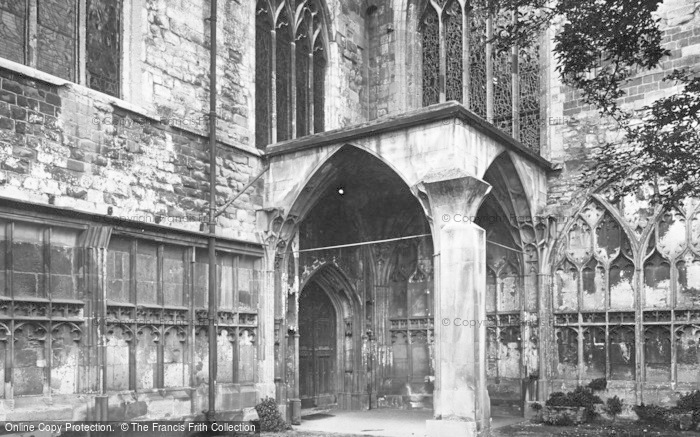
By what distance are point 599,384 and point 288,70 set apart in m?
8.04

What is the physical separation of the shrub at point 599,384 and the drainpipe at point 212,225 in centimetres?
658

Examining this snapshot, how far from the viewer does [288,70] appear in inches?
581

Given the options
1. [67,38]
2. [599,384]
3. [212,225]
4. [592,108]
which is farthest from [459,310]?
[67,38]

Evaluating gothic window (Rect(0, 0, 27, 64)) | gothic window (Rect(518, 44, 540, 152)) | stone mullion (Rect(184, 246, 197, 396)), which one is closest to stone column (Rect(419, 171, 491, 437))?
stone mullion (Rect(184, 246, 197, 396))

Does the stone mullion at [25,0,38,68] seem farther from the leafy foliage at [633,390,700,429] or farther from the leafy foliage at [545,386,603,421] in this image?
the leafy foliage at [633,390,700,429]

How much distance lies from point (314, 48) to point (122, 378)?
25.7ft

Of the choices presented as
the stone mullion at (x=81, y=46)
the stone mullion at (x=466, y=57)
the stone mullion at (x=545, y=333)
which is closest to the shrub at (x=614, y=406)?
the stone mullion at (x=545, y=333)

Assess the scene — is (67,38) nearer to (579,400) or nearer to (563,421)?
(563,421)

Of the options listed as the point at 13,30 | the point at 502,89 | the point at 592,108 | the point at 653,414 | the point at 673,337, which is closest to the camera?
the point at 13,30

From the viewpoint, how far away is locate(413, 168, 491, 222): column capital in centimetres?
1112

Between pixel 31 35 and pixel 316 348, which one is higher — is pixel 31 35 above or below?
above

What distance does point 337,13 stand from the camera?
15750 millimetres

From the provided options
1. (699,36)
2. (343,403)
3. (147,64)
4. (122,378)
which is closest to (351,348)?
(343,403)

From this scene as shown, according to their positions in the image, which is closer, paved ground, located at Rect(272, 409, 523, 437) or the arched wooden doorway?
paved ground, located at Rect(272, 409, 523, 437)
